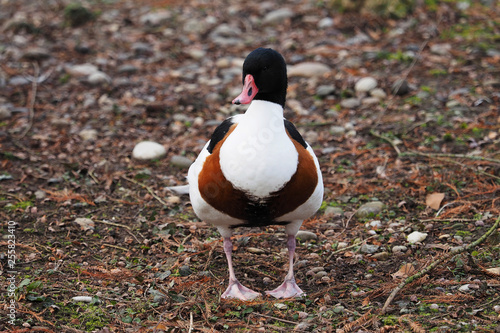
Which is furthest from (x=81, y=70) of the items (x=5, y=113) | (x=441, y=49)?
(x=441, y=49)

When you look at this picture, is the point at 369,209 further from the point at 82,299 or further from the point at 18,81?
the point at 18,81

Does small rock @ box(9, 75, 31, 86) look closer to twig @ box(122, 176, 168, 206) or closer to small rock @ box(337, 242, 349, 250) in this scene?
twig @ box(122, 176, 168, 206)

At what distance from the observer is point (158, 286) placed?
4359mm

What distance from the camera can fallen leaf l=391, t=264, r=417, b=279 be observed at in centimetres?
437

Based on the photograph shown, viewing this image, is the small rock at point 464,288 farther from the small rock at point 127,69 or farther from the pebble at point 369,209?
the small rock at point 127,69

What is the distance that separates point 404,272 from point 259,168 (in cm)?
142

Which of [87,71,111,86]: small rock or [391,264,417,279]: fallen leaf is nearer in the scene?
[391,264,417,279]: fallen leaf

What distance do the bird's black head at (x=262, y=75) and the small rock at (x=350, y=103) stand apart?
12.3 feet

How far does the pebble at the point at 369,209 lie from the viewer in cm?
550

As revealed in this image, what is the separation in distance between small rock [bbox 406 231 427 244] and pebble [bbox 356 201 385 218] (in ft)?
1.78

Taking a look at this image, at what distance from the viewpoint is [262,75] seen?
4113 millimetres

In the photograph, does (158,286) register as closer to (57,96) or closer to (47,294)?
(47,294)

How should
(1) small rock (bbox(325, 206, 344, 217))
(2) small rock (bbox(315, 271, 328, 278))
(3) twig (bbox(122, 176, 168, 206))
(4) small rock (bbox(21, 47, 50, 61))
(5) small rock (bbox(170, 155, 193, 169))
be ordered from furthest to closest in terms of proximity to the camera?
(4) small rock (bbox(21, 47, 50, 61)), (5) small rock (bbox(170, 155, 193, 169)), (3) twig (bbox(122, 176, 168, 206)), (1) small rock (bbox(325, 206, 344, 217)), (2) small rock (bbox(315, 271, 328, 278))

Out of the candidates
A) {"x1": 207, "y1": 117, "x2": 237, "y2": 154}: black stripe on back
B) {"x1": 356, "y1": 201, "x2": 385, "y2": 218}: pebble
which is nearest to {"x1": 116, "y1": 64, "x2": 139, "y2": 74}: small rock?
{"x1": 356, "y1": 201, "x2": 385, "y2": 218}: pebble
